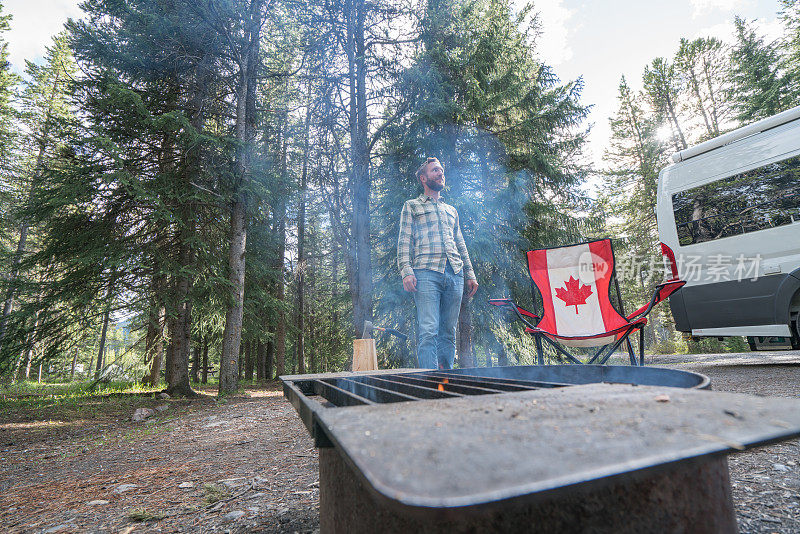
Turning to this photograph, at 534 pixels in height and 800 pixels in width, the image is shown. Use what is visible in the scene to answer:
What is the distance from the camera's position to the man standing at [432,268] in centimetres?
348

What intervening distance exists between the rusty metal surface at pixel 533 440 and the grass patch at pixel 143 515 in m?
1.59

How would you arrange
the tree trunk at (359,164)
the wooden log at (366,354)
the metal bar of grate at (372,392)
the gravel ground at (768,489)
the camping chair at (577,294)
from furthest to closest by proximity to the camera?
the tree trunk at (359,164)
the camping chair at (577,294)
the wooden log at (366,354)
the gravel ground at (768,489)
the metal bar of grate at (372,392)

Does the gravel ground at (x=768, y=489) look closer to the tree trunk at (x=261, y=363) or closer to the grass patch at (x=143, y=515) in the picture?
the grass patch at (x=143, y=515)

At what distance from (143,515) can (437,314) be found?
2437 millimetres

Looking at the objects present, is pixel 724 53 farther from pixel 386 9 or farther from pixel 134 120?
pixel 134 120

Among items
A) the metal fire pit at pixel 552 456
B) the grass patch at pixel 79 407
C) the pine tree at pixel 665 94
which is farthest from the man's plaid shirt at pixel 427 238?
the pine tree at pixel 665 94

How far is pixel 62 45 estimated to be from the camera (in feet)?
48.6

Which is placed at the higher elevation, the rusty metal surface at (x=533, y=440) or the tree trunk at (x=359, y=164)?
the tree trunk at (x=359, y=164)

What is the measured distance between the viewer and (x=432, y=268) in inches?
141

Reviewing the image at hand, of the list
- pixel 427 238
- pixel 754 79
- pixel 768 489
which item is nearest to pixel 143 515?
pixel 768 489

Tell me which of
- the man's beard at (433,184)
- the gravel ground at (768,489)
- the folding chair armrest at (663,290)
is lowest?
the gravel ground at (768,489)

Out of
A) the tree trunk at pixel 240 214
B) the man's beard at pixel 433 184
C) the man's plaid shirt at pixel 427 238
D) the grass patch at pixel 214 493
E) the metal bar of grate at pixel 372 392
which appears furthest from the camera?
the tree trunk at pixel 240 214

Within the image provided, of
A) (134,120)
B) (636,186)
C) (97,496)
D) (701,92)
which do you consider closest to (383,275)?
(134,120)

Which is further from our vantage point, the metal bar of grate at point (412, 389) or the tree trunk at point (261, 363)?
the tree trunk at point (261, 363)
